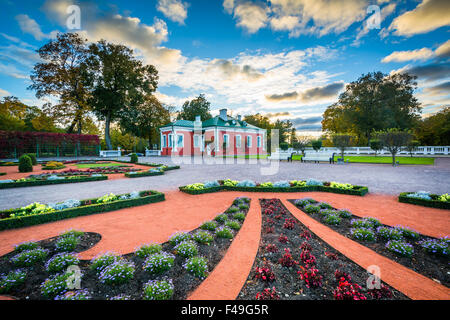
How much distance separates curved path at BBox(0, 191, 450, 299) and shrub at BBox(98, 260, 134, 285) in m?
0.73

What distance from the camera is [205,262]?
2.63m

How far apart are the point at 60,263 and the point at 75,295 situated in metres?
0.94

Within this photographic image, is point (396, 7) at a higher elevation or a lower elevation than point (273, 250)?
higher

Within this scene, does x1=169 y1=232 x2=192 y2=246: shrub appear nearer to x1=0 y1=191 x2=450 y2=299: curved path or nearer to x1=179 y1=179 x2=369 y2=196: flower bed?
x1=0 y1=191 x2=450 y2=299: curved path

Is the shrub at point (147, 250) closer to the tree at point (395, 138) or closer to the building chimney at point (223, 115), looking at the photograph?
the tree at point (395, 138)

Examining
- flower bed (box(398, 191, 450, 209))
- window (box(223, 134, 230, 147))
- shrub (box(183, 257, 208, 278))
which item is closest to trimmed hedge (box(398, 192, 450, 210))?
flower bed (box(398, 191, 450, 209))

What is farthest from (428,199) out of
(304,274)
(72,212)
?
(72,212)

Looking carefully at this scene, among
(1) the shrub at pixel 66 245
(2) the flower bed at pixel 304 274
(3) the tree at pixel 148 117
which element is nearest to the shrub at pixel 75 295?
(1) the shrub at pixel 66 245

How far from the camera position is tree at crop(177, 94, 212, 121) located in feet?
143

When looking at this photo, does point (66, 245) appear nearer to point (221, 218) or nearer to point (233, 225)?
point (221, 218)

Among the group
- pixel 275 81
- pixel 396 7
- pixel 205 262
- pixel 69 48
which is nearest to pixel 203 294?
pixel 205 262

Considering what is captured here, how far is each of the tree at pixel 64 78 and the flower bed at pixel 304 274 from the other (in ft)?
114

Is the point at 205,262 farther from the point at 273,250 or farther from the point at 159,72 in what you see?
the point at 159,72
